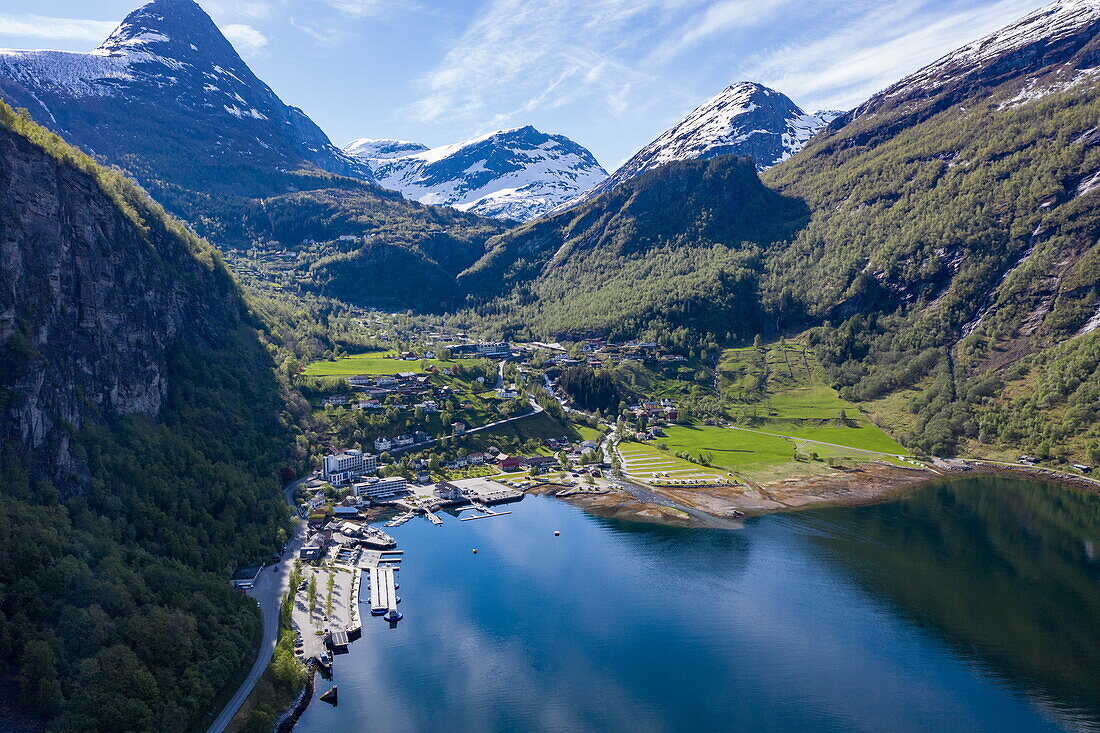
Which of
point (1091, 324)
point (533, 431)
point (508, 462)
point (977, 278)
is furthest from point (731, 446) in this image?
point (977, 278)

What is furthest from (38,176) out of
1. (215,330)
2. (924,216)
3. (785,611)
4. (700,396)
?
(924,216)

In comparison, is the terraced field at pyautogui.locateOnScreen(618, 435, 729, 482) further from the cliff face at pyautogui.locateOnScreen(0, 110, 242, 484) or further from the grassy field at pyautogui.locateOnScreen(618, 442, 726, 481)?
the cliff face at pyautogui.locateOnScreen(0, 110, 242, 484)

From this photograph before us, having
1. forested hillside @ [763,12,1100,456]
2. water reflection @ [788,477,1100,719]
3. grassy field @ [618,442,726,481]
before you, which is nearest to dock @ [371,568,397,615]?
water reflection @ [788,477,1100,719]

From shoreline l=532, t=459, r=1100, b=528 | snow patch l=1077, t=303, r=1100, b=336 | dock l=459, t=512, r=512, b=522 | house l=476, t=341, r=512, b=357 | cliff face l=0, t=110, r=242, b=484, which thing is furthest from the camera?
house l=476, t=341, r=512, b=357

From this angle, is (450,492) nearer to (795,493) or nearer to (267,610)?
(267,610)

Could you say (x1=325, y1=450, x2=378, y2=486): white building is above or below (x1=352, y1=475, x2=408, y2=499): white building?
above

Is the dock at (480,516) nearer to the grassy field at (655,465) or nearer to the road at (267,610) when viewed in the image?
the road at (267,610)
